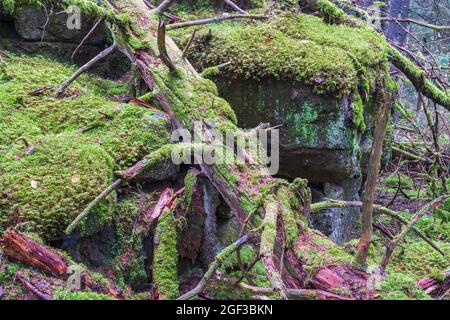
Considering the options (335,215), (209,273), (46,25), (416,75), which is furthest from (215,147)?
(416,75)

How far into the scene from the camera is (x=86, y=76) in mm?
4898

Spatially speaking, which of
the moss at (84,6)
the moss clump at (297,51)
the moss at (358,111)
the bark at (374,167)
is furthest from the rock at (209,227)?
the moss at (84,6)

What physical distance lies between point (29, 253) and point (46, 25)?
3126 millimetres

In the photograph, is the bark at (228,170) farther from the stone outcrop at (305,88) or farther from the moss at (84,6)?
the stone outcrop at (305,88)

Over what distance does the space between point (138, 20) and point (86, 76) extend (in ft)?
2.76

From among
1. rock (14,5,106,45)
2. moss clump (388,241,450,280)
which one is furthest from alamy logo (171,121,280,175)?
rock (14,5,106,45)

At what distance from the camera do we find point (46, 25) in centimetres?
501

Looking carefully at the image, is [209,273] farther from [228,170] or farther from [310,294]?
[228,170]

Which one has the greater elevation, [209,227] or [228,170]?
[228,170]

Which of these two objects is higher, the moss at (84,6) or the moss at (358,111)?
the moss at (84,6)

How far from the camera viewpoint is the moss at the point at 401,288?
248cm

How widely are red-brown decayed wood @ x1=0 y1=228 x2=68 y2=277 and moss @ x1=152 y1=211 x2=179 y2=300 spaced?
0.59 meters

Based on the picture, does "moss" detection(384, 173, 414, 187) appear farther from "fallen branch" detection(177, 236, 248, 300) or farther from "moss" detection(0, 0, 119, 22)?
"fallen branch" detection(177, 236, 248, 300)

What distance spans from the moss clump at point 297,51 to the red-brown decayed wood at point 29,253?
245 centimetres
